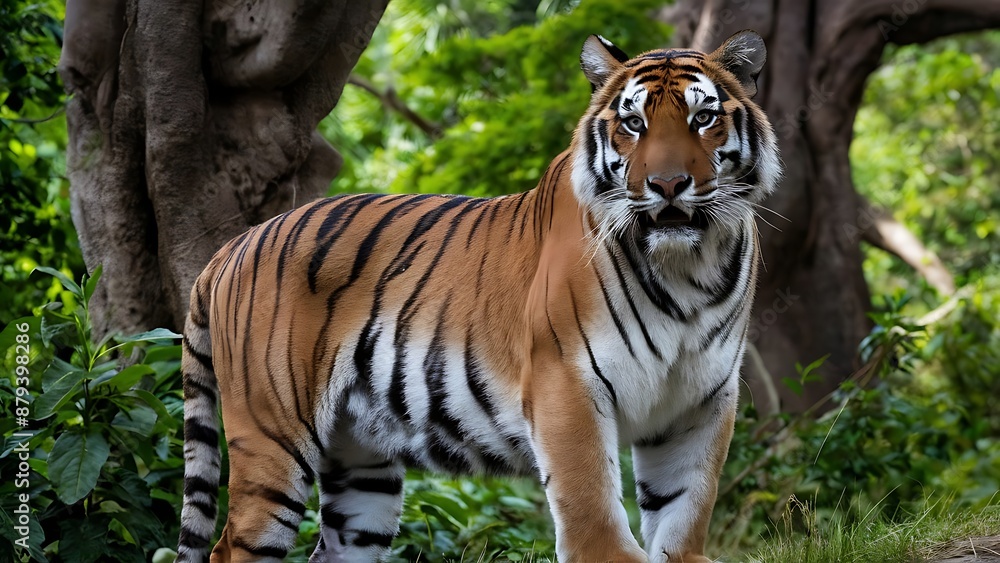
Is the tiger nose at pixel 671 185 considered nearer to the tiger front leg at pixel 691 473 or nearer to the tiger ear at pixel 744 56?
the tiger ear at pixel 744 56

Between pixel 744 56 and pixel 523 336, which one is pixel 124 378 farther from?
pixel 744 56

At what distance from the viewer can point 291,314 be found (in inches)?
141

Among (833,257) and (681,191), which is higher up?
(681,191)

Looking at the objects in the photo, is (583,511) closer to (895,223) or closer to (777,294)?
(777,294)

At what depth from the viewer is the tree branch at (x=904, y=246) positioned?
9.67 m

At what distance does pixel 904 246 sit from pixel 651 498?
759cm

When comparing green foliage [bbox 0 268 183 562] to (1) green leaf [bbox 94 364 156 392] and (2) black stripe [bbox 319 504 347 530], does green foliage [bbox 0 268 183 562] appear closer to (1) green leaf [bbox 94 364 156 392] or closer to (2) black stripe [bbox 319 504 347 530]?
(1) green leaf [bbox 94 364 156 392]

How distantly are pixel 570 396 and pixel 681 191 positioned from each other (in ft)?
2.23

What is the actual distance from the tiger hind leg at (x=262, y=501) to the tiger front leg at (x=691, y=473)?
123 centimetres

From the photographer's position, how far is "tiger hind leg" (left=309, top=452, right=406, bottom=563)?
3939 mm

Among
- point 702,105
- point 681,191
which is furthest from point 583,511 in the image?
point 702,105

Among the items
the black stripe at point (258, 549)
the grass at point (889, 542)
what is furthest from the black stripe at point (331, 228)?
the grass at point (889, 542)

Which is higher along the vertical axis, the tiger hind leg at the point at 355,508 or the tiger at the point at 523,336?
the tiger at the point at 523,336

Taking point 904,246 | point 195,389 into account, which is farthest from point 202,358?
point 904,246
